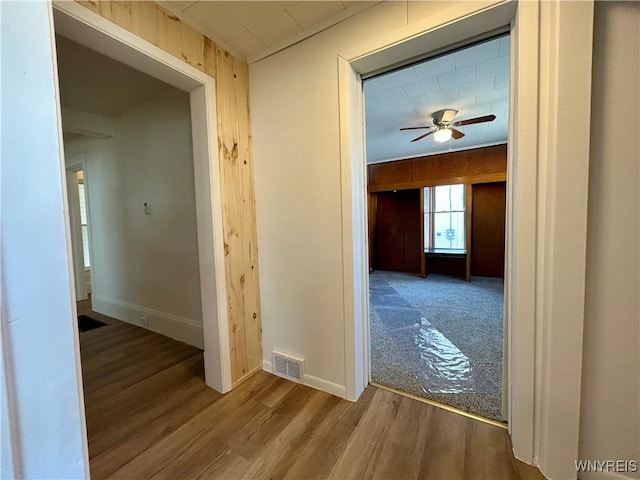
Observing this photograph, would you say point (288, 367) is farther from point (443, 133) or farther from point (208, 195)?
point (443, 133)

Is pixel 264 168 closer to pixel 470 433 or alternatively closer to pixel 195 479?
pixel 195 479

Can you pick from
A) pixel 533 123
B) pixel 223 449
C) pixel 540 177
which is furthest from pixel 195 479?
pixel 533 123

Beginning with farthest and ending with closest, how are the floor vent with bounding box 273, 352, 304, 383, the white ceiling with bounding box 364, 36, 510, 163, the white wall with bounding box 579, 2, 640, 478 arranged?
the white ceiling with bounding box 364, 36, 510, 163 → the floor vent with bounding box 273, 352, 304, 383 → the white wall with bounding box 579, 2, 640, 478

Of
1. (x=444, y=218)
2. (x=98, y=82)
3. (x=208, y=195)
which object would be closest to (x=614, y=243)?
(x=208, y=195)

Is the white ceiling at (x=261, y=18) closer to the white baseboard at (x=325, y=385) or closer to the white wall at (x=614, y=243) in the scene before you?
the white wall at (x=614, y=243)

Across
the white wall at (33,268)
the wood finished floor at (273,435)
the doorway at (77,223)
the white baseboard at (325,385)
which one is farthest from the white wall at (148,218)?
the white wall at (33,268)

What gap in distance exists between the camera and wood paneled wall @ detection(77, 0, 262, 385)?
1.64 meters

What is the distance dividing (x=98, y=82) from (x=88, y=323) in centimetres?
257

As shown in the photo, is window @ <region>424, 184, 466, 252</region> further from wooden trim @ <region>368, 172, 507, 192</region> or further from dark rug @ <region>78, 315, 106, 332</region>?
dark rug @ <region>78, 315, 106, 332</region>

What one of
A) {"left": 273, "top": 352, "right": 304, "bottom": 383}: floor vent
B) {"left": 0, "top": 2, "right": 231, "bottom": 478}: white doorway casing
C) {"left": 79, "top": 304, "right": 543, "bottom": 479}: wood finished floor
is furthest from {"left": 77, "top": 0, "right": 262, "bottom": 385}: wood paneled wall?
{"left": 0, "top": 2, "right": 231, "bottom": 478}: white doorway casing

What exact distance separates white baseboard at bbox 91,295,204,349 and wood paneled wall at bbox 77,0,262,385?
755 mm

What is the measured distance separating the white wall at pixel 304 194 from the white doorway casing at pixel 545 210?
505 mm

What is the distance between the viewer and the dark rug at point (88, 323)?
9.66 ft

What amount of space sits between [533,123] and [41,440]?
1763mm
